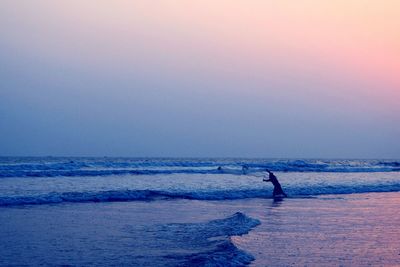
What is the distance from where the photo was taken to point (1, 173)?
117 ft

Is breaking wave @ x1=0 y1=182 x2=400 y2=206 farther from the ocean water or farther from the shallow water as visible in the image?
the shallow water

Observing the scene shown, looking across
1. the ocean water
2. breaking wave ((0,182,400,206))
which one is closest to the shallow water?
the ocean water

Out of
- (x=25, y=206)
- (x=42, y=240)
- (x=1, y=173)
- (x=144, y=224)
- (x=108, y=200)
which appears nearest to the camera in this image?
(x=42, y=240)

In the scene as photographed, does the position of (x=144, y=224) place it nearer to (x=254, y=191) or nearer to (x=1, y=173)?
(x=254, y=191)

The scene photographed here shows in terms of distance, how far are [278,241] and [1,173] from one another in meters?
28.4

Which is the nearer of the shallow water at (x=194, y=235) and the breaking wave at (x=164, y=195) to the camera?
the shallow water at (x=194, y=235)

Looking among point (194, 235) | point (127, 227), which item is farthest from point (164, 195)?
point (194, 235)

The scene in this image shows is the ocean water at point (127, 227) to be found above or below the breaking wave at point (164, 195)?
below

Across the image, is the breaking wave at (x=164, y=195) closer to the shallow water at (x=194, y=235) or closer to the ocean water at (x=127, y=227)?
the ocean water at (x=127, y=227)

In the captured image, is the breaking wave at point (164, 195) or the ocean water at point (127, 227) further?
the breaking wave at point (164, 195)

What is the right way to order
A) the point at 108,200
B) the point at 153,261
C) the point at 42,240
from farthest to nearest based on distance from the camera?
the point at 108,200 < the point at 42,240 < the point at 153,261

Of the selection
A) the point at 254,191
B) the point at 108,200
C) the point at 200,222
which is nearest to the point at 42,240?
the point at 200,222

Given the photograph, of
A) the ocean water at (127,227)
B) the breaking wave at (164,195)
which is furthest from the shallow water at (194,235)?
the breaking wave at (164,195)

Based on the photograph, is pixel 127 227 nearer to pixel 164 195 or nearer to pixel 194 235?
pixel 194 235
